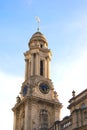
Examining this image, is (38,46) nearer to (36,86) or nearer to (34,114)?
(36,86)

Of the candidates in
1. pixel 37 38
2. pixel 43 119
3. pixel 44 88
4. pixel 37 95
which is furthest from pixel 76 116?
pixel 37 38

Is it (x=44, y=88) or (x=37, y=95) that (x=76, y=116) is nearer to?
(x=37, y=95)

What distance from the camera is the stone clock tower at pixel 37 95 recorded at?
214 ft

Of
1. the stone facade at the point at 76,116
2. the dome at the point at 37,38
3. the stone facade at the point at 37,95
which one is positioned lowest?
the stone facade at the point at 76,116

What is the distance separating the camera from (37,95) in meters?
67.8

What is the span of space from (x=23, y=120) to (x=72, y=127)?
20884 millimetres

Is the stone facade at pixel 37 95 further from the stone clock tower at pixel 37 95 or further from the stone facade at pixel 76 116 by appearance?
the stone facade at pixel 76 116

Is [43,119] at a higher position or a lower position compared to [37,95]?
lower

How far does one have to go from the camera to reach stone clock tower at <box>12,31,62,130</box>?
65312mm

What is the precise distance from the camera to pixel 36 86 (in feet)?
227

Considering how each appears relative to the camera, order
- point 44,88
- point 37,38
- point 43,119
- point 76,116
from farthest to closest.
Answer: point 37,38 → point 44,88 → point 43,119 → point 76,116

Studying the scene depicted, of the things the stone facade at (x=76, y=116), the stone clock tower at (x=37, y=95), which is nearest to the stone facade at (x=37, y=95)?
the stone clock tower at (x=37, y=95)

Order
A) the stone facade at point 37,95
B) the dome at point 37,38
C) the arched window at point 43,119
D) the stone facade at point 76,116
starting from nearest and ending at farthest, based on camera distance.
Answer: the stone facade at point 76,116, the arched window at point 43,119, the stone facade at point 37,95, the dome at point 37,38

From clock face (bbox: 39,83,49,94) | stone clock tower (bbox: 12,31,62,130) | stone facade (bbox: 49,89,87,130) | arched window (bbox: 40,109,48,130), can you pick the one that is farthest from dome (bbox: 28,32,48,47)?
stone facade (bbox: 49,89,87,130)
